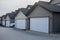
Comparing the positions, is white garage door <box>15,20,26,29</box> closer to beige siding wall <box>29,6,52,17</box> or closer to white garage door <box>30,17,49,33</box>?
beige siding wall <box>29,6,52,17</box>

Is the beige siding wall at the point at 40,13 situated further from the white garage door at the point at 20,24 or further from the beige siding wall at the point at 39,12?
the white garage door at the point at 20,24

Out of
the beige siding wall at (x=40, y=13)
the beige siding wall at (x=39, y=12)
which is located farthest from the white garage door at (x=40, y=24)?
the beige siding wall at (x=39, y=12)

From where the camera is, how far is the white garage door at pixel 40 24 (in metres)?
21.4

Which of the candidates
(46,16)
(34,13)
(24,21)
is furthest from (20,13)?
(46,16)

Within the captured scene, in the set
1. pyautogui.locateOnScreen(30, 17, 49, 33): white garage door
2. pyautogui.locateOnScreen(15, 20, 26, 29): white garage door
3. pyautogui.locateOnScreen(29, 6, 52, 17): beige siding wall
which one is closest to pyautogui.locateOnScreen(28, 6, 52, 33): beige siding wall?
pyautogui.locateOnScreen(29, 6, 52, 17): beige siding wall

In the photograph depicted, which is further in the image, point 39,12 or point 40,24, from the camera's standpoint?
point 39,12

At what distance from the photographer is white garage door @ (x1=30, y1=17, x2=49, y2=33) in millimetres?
21438

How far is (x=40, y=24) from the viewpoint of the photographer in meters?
23.2

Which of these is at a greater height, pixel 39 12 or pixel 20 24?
pixel 39 12

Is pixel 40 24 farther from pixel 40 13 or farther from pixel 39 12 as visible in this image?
pixel 39 12

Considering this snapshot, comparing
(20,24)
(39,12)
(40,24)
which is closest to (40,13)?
(39,12)

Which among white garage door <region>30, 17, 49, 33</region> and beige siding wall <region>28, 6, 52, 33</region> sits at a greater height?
beige siding wall <region>28, 6, 52, 33</region>

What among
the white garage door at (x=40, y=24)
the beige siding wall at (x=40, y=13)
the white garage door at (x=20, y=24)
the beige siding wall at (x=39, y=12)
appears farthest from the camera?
the white garage door at (x=20, y=24)

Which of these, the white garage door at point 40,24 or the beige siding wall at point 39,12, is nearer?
the white garage door at point 40,24
